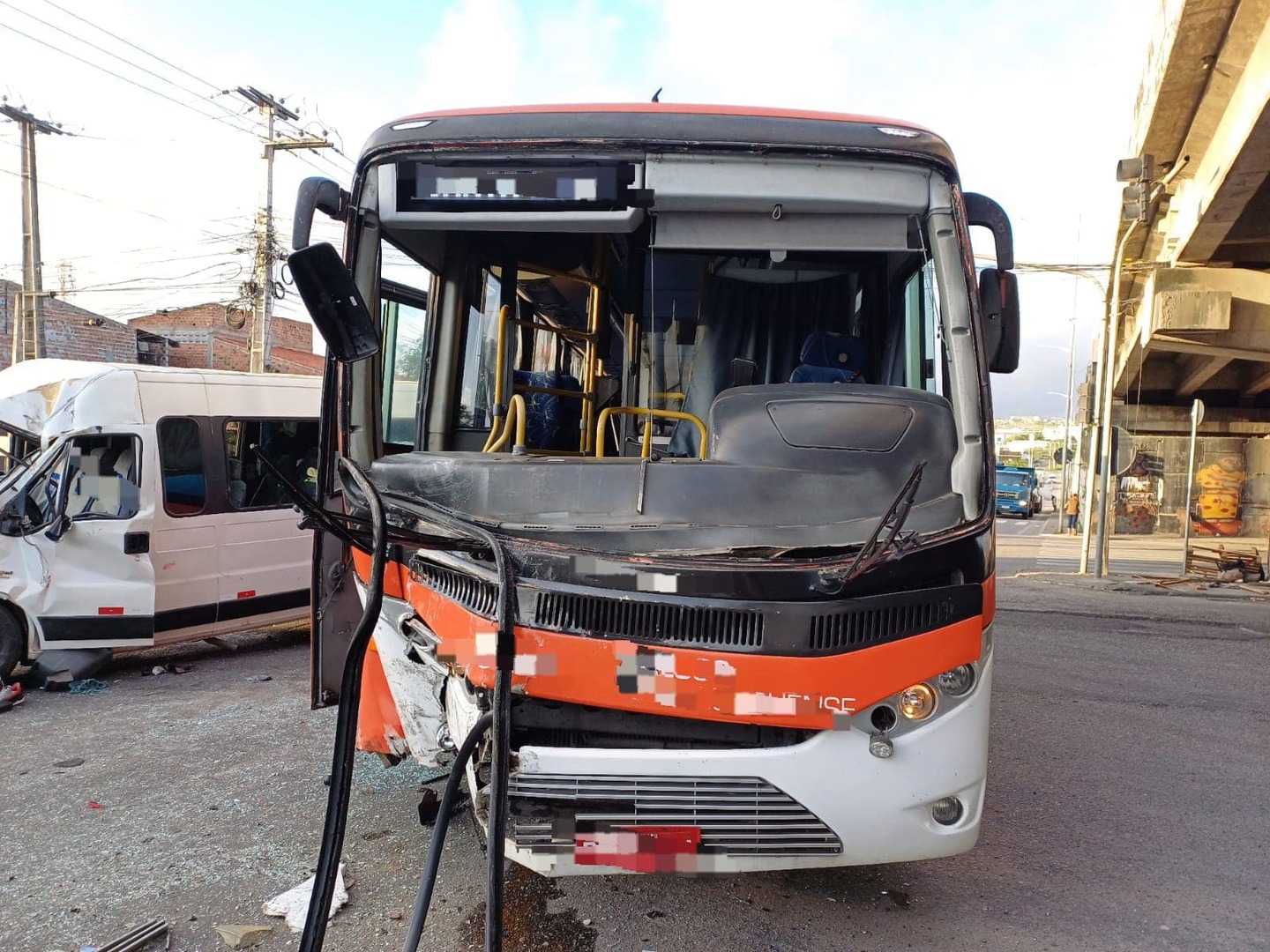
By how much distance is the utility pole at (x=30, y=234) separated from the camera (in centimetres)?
1878

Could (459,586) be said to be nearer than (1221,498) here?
Yes

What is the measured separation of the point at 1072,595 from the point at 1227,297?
4400mm

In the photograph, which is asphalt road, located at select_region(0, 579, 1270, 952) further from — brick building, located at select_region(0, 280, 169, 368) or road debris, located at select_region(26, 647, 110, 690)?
Result: brick building, located at select_region(0, 280, 169, 368)

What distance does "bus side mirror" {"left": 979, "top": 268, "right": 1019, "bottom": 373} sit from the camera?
2.97 metres

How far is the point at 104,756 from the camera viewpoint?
14.8ft

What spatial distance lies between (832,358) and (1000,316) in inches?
36.7

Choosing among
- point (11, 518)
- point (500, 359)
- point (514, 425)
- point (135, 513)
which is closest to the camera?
point (514, 425)

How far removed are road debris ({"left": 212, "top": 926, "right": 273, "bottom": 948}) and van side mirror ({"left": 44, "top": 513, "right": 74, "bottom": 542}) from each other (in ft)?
14.1

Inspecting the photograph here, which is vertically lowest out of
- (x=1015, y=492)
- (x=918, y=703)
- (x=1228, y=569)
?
(x=1015, y=492)

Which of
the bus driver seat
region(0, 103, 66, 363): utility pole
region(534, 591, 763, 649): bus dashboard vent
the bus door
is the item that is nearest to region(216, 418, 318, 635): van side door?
the bus door

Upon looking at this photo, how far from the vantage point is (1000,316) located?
2994 millimetres

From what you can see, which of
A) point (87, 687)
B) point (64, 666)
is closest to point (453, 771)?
point (87, 687)

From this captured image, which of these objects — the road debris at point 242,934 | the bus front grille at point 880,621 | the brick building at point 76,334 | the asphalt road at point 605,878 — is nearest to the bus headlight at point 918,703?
the bus front grille at point 880,621

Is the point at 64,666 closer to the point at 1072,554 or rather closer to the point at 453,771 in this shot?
the point at 453,771
